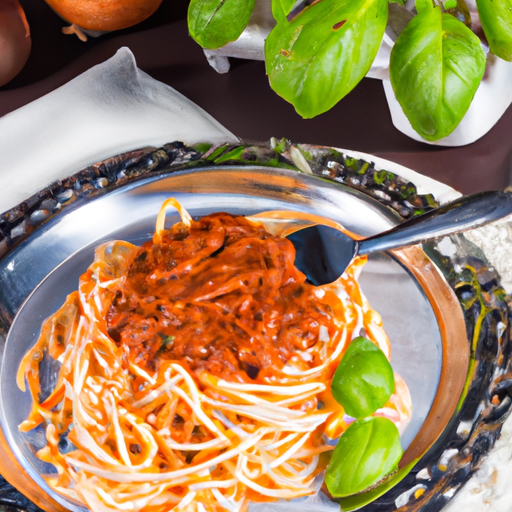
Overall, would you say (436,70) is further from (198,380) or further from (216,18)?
(198,380)

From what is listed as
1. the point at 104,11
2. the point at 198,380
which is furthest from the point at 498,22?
the point at 104,11

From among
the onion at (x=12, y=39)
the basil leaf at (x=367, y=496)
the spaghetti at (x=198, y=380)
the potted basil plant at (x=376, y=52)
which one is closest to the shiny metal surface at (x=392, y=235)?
the spaghetti at (x=198, y=380)

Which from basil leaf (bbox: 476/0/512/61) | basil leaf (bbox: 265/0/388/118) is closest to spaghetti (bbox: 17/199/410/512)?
basil leaf (bbox: 265/0/388/118)

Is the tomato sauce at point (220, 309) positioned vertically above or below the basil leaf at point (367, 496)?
above

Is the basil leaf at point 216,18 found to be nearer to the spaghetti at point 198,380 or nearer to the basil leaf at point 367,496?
the spaghetti at point 198,380

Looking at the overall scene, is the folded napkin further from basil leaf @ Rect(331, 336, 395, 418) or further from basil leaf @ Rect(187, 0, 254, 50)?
basil leaf @ Rect(331, 336, 395, 418)

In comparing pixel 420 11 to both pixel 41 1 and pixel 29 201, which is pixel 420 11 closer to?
pixel 29 201

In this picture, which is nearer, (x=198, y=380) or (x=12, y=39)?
(x=198, y=380)
